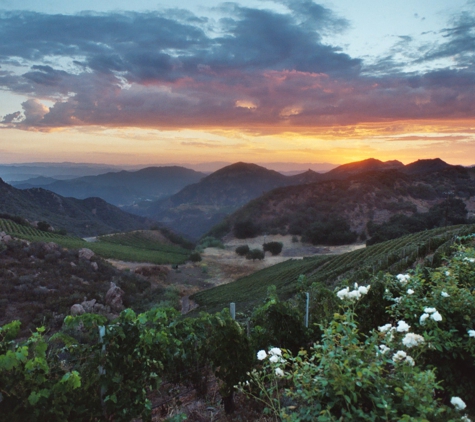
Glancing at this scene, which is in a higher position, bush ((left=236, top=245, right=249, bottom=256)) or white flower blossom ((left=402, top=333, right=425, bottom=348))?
white flower blossom ((left=402, top=333, right=425, bottom=348))

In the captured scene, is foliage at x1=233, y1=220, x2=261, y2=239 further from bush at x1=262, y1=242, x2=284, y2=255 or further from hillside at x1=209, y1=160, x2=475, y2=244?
bush at x1=262, y1=242, x2=284, y2=255

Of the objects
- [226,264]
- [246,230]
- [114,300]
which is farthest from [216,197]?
[114,300]

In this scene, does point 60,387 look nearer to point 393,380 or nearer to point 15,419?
point 15,419

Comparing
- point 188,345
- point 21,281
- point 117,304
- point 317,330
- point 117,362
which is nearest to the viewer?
point 117,362

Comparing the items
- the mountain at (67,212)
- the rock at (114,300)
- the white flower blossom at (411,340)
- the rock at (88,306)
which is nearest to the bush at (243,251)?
the rock at (114,300)

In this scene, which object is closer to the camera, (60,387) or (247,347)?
(60,387)

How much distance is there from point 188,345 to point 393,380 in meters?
3.06

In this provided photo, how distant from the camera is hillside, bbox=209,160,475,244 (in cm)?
6038

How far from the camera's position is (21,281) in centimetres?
1969

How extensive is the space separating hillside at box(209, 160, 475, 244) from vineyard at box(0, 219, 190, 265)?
17469 millimetres

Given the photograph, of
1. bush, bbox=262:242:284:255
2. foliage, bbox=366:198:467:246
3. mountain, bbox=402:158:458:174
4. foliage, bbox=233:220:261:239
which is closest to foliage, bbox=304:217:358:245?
foliage, bbox=366:198:467:246

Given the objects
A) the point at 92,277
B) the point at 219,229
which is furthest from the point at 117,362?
the point at 219,229

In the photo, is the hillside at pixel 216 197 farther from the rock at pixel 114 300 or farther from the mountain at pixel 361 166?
the rock at pixel 114 300

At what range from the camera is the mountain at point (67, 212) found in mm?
79375
